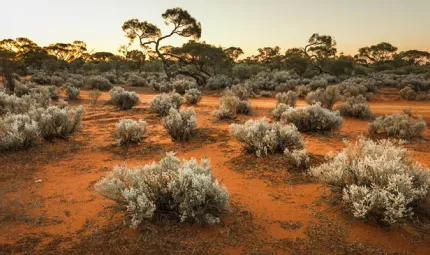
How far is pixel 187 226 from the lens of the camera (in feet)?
12.4

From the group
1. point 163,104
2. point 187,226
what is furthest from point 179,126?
point 187,226

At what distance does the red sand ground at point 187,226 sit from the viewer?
11.4ft

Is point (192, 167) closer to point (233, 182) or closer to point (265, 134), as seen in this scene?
point (233, 182)

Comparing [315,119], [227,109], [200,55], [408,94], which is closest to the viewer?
[315,119]

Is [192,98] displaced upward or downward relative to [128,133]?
upward

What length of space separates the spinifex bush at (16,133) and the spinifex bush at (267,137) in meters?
4.97

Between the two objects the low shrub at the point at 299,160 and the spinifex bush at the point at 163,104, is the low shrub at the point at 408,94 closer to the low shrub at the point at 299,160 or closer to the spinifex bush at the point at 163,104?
the spinifex bush at the point at 163,104

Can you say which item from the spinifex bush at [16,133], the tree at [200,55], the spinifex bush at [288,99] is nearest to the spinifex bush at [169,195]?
the spinifex bush at [16,133]

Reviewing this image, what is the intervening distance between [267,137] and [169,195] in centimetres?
304

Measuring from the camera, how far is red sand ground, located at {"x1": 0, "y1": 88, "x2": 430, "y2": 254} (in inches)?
136

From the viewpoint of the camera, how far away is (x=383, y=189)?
12.1ft

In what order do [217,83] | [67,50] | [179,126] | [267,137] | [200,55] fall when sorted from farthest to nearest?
[67,50] → [200,55] → [217,83] → [179,126] → [267,137]

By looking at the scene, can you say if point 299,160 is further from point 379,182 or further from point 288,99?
point 288,99

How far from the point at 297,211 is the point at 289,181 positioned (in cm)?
107
